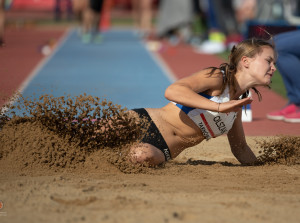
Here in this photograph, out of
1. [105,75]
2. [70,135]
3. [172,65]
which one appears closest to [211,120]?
[70,135]

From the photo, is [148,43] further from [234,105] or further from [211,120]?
[234,105]

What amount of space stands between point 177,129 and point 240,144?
635 millimetres

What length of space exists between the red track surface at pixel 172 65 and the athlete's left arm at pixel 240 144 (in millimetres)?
1361

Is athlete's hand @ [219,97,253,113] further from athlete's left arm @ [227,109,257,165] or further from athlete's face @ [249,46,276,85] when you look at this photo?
athlete's left arm @ [227,109,257,165]

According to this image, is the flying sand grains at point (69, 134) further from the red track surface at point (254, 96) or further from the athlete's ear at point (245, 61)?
the red track surface at point (254, 96)

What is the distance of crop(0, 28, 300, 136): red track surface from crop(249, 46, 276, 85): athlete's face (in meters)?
1.98

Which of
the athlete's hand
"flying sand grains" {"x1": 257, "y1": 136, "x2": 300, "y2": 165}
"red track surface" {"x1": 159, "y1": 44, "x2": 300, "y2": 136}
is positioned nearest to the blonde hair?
the athlete's hand

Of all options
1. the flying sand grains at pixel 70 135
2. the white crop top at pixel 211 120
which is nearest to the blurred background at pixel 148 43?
the flying sand grains at pixel 70 135

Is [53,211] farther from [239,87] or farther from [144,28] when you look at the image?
[144,28]

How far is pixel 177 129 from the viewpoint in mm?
4449

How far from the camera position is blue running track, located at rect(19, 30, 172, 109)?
8328 mm

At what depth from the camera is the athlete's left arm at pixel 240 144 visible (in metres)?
4.69

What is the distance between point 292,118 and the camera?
22.3 ft

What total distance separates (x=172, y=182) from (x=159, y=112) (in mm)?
791
